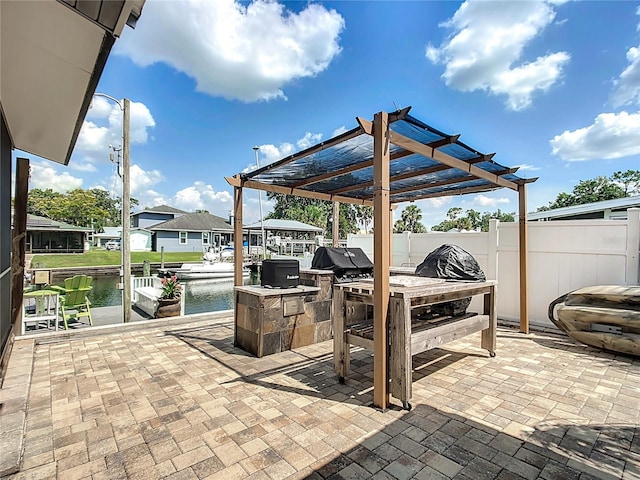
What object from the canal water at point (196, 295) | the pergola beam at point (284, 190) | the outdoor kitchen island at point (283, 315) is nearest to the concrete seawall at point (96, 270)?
the canal water at point (196, 295)

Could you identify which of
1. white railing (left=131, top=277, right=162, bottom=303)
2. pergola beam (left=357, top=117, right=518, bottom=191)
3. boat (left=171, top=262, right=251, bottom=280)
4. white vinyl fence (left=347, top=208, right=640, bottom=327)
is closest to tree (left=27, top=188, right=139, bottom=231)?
boat (left=171, top=262, right=251, bottom=280)

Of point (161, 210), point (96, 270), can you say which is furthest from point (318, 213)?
point (96, 270)

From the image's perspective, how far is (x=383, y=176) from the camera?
266cm

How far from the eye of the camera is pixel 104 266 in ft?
61.9

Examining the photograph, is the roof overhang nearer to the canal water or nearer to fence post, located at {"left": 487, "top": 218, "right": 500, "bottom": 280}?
fence post, located at {"left": 487, "top": 218, "right": 500, "bottom": 280}

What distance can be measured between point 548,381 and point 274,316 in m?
3.07

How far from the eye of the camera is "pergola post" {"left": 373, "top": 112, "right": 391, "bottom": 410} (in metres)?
2.62

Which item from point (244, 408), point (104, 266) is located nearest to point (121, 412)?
point (244, 408)

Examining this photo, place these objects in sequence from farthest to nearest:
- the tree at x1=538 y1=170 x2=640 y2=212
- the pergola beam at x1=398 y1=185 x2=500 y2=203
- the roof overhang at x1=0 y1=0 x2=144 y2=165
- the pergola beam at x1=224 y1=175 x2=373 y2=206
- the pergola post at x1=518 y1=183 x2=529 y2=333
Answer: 1. the tree at x1=538 y1=170 x2=640 y2=212
2. the pergola beam at x1=398 y1=185 x2=500 y2=203
3. the pergola post at x1=518 y1=183 x2=529 y2=333
4. the pergola beam at x1=224 y1=175 x2=373 y2=206
5. the roof overhang at x1=0 y1=0 x2=144 y2=165

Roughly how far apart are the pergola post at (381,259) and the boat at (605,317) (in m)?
3.21

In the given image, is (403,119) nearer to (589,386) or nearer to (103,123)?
(589,386)

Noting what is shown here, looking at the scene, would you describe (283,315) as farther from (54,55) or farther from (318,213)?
(318,213)

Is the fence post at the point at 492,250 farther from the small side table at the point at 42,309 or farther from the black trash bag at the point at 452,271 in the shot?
the small side table at the point at 42,309

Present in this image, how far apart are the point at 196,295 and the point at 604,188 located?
104 ft
